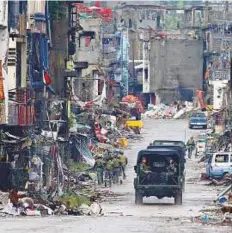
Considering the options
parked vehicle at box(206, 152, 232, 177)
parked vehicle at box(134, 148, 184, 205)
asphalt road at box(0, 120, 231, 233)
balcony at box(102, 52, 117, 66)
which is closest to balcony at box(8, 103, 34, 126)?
asphalt road at box(0, 120, 231, 233)

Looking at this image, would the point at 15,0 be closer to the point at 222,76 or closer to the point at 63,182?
the point at 63,182

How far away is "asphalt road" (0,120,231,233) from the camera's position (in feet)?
112

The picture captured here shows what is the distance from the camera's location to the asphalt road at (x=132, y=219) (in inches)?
1348

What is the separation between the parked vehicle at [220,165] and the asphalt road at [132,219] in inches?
28.9

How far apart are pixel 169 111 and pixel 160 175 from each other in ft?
235

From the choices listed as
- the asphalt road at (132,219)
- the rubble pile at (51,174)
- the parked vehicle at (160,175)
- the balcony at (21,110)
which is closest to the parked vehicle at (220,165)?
the asphalt road at (132,219)

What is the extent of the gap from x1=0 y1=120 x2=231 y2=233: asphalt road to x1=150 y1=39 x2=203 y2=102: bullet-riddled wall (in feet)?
216

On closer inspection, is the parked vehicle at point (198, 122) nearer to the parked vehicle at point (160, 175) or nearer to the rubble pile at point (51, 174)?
the rubble pile at point (51, 174)

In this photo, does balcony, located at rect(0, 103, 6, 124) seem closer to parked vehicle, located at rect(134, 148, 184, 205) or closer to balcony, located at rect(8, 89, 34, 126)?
balcony, located at rect(8, 89, 34, 126)

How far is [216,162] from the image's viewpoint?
2233 inches

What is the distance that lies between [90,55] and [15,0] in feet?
165

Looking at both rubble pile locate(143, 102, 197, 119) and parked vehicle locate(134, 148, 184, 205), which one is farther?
rubble pile locate(143, 102, 197, 119)

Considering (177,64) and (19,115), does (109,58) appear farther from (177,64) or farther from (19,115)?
(19,115)

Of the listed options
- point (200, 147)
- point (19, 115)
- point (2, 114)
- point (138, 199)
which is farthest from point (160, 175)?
point (200, 147)
